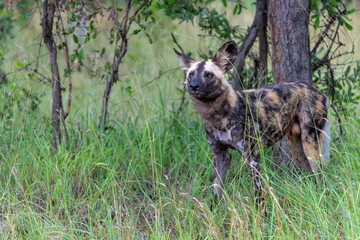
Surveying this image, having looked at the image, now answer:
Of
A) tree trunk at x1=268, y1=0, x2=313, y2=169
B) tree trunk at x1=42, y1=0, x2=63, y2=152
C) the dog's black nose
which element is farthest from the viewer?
tree trunk at x1=42, y1=0, x2=63, y2=152

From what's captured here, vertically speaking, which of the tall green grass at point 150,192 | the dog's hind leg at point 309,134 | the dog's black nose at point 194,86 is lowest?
the tall green grass at point 150,192

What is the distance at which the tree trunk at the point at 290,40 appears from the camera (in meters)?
3.79

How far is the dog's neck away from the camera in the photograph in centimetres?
326

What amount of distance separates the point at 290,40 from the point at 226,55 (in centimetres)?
79

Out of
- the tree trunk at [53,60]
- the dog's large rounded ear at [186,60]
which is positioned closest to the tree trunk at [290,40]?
the dog's large rounded ear at [186,60]

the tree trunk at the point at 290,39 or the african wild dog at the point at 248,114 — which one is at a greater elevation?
the tree trunk at the point at 290,39

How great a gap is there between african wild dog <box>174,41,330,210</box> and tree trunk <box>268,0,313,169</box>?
236 millimetres

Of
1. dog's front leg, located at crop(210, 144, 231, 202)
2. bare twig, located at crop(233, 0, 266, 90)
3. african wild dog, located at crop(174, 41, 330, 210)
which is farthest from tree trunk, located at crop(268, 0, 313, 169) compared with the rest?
dog's front leg, located at crop(210, 144, 231, 202)

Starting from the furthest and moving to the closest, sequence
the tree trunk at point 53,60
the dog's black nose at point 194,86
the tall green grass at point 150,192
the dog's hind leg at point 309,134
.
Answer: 1. the tree trunk at point 53,60
2. the dog's hind leg at point 309,134
3. the dog's black nose at point 194,86
4. the tall green grass at point 150,192

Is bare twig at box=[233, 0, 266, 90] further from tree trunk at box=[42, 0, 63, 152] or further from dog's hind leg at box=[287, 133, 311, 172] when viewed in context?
tree trunk at box=[42, 0, 63, 152]

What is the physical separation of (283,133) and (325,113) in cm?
36

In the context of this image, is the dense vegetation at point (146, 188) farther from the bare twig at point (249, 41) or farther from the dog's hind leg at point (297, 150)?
the bare twig at point (249, 41)

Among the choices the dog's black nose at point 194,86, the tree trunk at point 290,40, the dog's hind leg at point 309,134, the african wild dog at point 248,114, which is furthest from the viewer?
the tree trunk at point 290,40

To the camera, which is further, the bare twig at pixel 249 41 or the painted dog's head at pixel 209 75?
the bare twig at pixel 249 41
